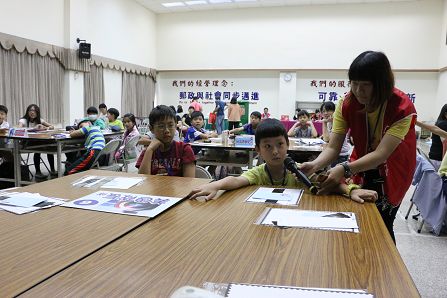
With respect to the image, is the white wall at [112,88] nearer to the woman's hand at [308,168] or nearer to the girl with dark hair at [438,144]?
the girl with dark hair at [438,144]

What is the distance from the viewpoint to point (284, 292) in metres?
0.68

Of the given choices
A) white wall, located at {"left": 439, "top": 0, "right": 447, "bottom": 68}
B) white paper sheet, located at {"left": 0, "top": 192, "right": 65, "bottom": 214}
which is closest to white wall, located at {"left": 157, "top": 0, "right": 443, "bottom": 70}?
white wall, located at {"left": 439, "top": 0, "right": 447, "bottom": 68}

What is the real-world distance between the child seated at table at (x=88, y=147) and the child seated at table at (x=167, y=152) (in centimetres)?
172

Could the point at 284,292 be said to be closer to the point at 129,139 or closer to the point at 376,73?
the point at 376,73

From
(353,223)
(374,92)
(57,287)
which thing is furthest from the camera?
(374,92)

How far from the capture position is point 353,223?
1.10 metres

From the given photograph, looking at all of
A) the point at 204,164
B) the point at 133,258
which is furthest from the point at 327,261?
the point at 204,164

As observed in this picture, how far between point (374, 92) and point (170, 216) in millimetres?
897

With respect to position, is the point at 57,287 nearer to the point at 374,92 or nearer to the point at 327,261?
the point at 327,261

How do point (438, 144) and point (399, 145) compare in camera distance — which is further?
point (438, 144)

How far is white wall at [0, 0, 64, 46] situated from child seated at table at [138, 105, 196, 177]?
18.9ft

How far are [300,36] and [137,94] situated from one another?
521 centimetres

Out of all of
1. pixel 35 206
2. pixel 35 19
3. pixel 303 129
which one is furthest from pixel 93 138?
pixel 35 19

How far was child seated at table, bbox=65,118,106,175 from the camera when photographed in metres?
3.74
